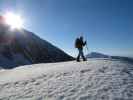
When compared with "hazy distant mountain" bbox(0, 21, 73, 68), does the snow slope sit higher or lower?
lower

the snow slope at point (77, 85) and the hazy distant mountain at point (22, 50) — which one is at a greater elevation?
the hazy distant mountain at point (22, 50)

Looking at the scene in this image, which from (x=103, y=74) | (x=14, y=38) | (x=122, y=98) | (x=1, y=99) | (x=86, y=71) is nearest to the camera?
(x=122, y=98)

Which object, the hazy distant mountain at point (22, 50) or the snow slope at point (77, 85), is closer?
the snow slope at point (77, 85)

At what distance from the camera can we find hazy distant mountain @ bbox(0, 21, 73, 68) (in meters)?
99.4

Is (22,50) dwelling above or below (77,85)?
above

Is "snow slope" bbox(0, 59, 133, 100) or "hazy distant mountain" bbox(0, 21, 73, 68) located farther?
"hazy distant mountain" bbox(0, 21, 73, 68)

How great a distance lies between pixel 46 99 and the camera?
9.53 meters

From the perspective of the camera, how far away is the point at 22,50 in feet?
380

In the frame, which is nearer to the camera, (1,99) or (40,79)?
(1,99)

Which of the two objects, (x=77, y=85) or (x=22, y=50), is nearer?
(x=77, y=85)

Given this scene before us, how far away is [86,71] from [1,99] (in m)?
5.84

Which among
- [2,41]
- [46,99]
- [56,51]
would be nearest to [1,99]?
[46,99]

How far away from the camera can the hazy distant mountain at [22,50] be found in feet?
326

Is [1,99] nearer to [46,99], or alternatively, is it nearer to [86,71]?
[46,99]
